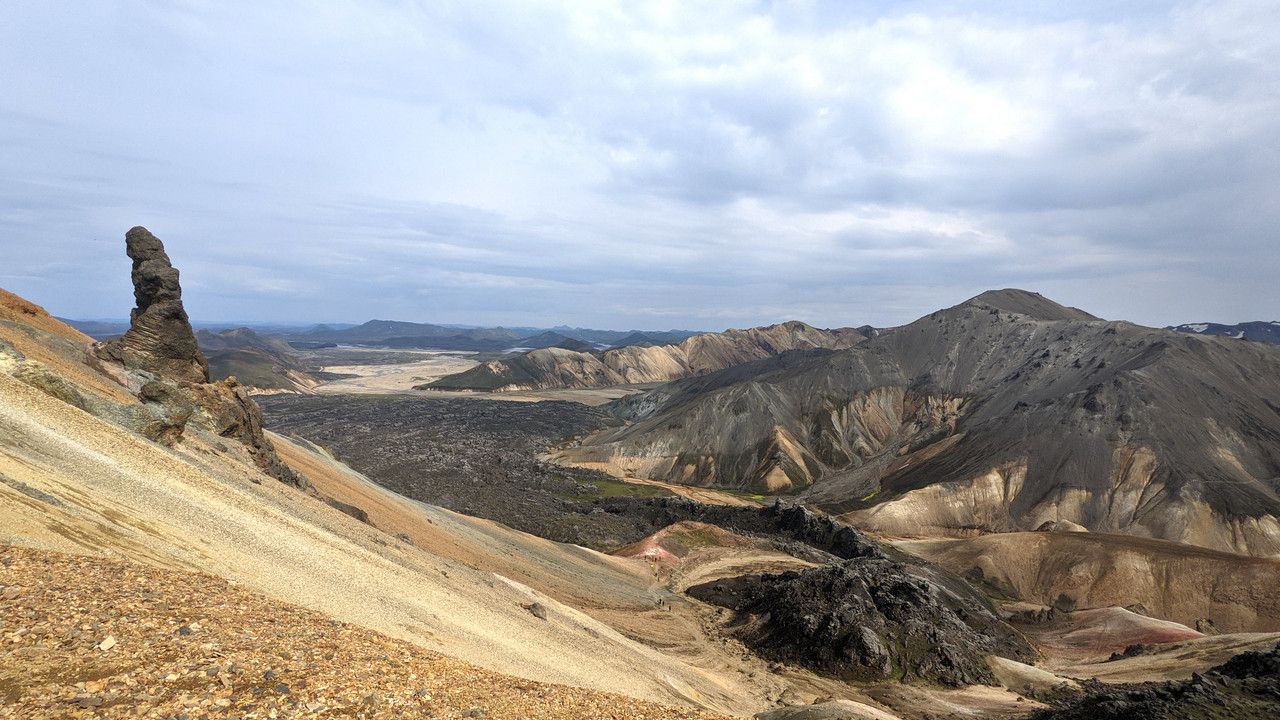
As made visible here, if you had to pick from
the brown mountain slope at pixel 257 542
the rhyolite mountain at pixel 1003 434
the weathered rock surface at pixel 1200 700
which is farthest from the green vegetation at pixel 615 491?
the weathered rock surface at pixel 1200 700

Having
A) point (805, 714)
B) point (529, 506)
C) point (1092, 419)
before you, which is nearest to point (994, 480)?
point (1092, 419)

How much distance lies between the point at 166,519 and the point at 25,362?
36.7ft

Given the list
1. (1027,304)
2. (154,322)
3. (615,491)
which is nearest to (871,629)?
(154,322)

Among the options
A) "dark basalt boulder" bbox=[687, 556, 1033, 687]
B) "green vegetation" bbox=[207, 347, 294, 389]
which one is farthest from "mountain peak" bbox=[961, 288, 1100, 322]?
"green vegetation" bbox=[207, 347, 294, 389]

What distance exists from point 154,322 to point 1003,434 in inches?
4010

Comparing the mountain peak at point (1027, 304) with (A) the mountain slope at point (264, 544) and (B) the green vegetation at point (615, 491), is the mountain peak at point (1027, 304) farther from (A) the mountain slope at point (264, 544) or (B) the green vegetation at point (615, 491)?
(A) the mountain slope at point (264, 544)

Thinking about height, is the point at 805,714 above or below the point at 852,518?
above

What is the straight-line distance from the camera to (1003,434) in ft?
287

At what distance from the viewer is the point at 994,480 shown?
78.8 meters

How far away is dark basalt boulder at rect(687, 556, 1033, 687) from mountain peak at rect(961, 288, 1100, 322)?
124 metres

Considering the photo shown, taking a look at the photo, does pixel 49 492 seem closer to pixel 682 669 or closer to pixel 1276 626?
pixel 682 669

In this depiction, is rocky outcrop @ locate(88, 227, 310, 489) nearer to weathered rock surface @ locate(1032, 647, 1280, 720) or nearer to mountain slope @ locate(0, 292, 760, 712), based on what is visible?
mountain slope @ locate(0, 292, 760, 712)

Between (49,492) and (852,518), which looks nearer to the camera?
(49,492)

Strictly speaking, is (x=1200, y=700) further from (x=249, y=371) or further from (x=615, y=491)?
(x=249, y=371)
